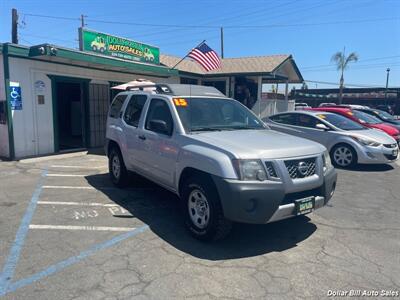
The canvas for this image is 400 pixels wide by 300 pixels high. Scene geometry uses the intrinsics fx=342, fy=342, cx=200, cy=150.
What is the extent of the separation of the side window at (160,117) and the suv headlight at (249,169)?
1398 millimetres

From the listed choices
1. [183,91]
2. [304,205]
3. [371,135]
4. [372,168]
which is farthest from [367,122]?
[304,205]

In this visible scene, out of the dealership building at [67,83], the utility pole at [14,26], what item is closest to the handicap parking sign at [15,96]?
the dealership building at [67,83]

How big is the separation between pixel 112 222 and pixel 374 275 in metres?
3.36

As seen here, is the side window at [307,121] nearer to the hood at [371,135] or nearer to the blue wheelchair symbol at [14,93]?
the hood at [371,135]

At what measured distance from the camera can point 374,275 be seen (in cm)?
353

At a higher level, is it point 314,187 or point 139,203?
point 314,187

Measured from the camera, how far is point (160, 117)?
209 inches

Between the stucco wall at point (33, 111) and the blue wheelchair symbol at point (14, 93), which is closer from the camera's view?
the blue wheelchair symbol at point (14, 93)

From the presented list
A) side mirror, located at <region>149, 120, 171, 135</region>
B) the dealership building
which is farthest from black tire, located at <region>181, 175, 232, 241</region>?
the dealership building

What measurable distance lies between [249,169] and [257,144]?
1.61 feet

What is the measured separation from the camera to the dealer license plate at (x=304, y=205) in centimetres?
394

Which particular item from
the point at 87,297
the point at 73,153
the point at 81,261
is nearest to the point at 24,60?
the point at 73,153

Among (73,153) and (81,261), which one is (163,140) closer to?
(81,261)

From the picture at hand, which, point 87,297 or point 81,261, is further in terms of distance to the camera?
point 81,261
